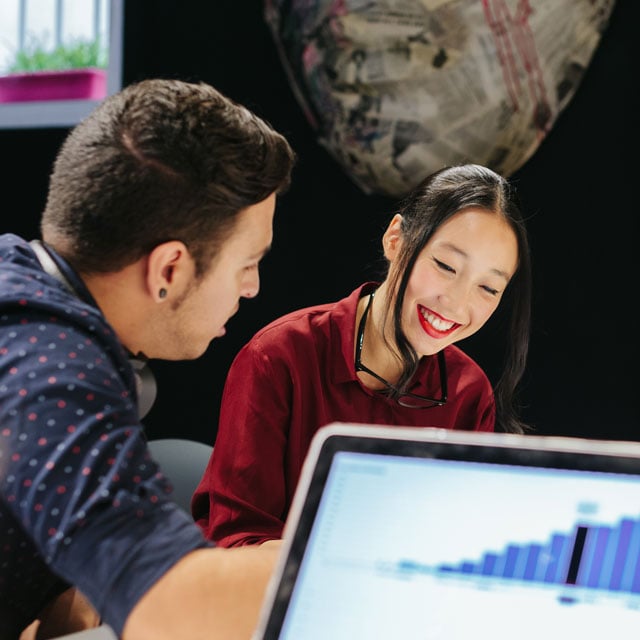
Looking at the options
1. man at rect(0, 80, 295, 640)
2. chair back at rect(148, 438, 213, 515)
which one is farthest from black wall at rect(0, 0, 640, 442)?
man at rect(0, 80, 295, 640)

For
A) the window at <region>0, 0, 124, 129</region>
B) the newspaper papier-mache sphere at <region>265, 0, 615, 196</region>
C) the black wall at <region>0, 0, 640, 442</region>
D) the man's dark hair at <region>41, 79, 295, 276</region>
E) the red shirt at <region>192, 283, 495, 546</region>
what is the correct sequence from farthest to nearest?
1. the window at <region>0, 0, 124, 129</region>
2. the black wall at <region>0, 0, 640, 442</region>
3. the newspaper papier-mache sphere at <region>265, 0, 615, 196</region>
4. the red shirt at <region>192, 283, 495, 546</region>
5. the man's dark hair at <region>41, 79, 295, 276</region>

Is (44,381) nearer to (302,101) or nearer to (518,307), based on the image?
(518,307)

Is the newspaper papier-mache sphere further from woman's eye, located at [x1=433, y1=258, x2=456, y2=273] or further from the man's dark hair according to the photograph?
the man's dark hair

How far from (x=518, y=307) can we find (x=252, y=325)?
90cm

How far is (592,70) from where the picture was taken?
6.59ft

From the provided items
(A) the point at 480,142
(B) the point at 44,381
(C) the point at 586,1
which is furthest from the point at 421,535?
(C) the point at 586,1

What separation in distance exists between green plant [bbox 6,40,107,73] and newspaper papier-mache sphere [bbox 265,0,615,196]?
2.88 ft

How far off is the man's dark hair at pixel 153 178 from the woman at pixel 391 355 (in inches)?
20.6

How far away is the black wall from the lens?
202 cm

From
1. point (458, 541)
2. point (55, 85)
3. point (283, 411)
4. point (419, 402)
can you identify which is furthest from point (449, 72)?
point (458, 541)

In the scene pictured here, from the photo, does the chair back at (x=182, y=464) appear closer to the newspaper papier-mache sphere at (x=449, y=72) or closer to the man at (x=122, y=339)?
the man at (x=122, y=339)

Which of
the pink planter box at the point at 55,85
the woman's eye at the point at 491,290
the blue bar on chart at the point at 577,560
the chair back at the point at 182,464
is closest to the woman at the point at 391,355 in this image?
the woman's eye at the point at 491,290

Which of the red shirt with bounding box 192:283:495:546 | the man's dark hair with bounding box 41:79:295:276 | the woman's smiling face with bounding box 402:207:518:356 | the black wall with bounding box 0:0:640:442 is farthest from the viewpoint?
the black wall with bounding box 0:0:640:442

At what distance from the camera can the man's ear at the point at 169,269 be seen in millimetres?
918
